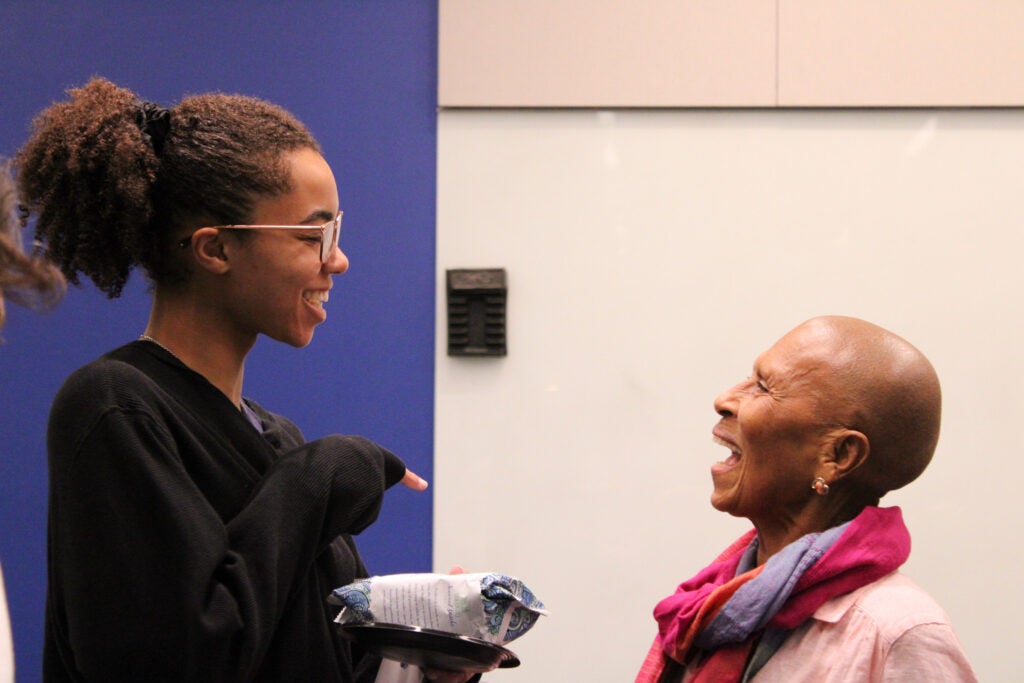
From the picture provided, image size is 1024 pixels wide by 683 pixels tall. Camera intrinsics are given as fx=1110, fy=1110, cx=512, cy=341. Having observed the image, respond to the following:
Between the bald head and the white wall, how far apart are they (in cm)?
130

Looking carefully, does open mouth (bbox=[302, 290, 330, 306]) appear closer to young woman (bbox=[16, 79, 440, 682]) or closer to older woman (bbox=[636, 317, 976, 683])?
young woman (bbox=[16, 79, 440, 682])

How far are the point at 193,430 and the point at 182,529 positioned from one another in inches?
6.7

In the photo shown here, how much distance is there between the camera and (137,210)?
4.57ft

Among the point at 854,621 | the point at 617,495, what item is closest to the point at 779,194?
the point at 617,495

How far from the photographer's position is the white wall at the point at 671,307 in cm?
282

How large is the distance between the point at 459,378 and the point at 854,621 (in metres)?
1.58

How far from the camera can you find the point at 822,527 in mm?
1558

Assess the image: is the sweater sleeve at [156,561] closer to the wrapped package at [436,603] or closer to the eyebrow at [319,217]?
the wrapped package at [436,603]

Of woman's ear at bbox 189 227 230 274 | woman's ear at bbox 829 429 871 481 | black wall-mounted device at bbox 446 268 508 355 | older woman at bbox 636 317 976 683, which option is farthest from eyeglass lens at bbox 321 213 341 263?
black wall-mounted device at bbox 446 268 508 355

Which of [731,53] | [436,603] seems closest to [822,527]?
[436,603]

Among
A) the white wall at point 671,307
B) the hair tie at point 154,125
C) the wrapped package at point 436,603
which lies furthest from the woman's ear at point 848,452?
the white wall at point 671,307

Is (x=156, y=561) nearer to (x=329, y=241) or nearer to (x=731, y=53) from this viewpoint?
(x=329, y=241)

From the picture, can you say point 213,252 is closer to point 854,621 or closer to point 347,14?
point 854,621

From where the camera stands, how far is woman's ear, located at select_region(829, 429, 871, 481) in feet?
4.91
